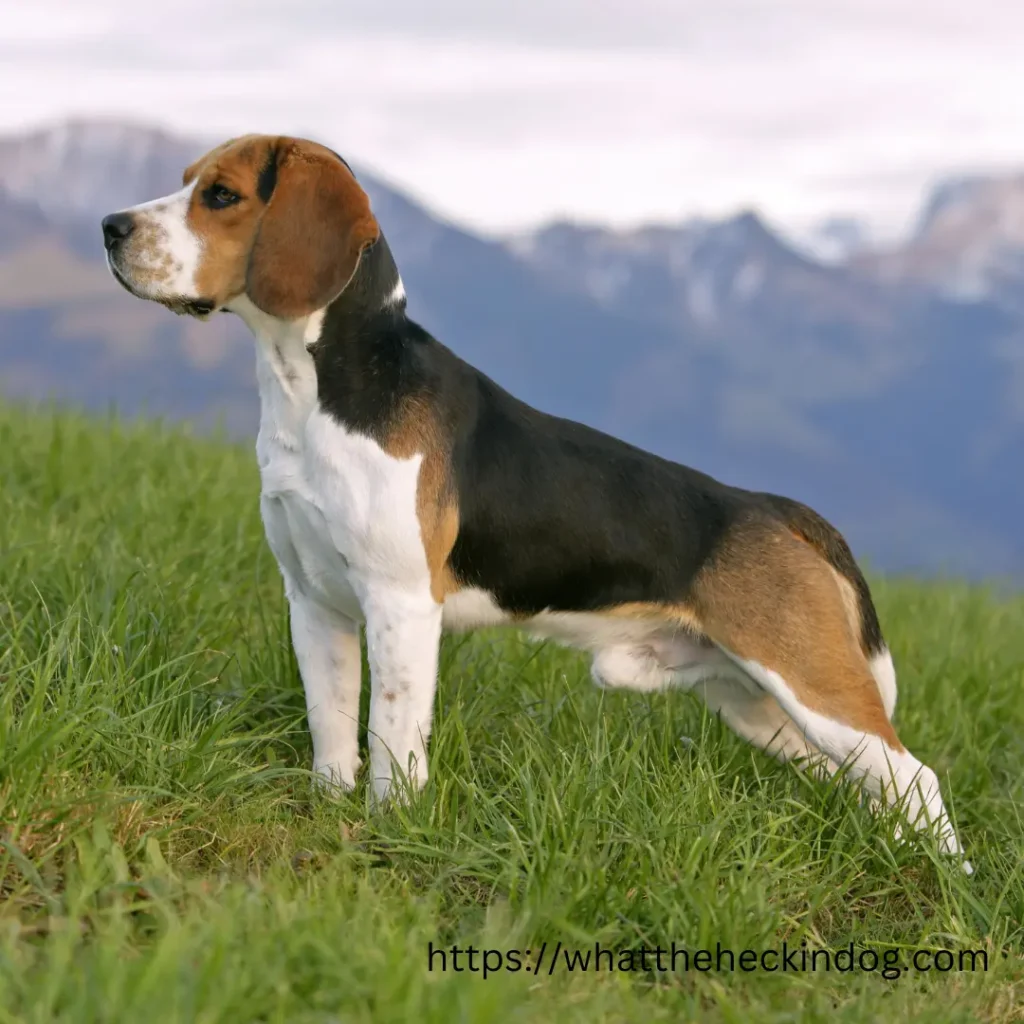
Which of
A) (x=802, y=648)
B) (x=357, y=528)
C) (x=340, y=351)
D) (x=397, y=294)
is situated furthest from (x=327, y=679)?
(x=802, y=648)

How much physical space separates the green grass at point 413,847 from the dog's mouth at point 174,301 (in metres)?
1.14

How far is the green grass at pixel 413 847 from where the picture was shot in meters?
3.05

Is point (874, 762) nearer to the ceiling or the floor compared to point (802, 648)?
nearer to the floor

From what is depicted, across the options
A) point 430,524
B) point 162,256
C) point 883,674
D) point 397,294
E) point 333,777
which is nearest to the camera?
point 162,256

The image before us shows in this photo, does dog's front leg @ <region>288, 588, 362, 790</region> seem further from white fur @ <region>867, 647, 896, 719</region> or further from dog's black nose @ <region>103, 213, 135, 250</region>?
white fur @ <region>867, 647, 896, 719</region>

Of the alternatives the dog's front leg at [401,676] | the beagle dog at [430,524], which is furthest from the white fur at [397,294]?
the dog's front leg at [401,676]

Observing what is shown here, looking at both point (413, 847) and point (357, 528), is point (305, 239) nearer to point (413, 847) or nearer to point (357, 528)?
point (357, 528)

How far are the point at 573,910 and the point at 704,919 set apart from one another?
37 cm

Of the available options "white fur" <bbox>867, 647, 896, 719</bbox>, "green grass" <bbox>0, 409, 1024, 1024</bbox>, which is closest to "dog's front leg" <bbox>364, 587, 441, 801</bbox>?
Answer: "green grass" <bbox>0, 409, 1024, 1024</bbox>

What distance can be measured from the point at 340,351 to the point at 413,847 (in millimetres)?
1531

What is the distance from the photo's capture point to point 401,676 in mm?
4219

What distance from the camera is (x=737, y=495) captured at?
4.76 metres

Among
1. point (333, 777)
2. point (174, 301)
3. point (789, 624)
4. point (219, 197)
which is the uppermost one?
point (219, 197)

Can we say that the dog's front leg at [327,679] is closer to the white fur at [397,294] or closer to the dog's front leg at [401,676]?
the dog's front leg at [401,676]
